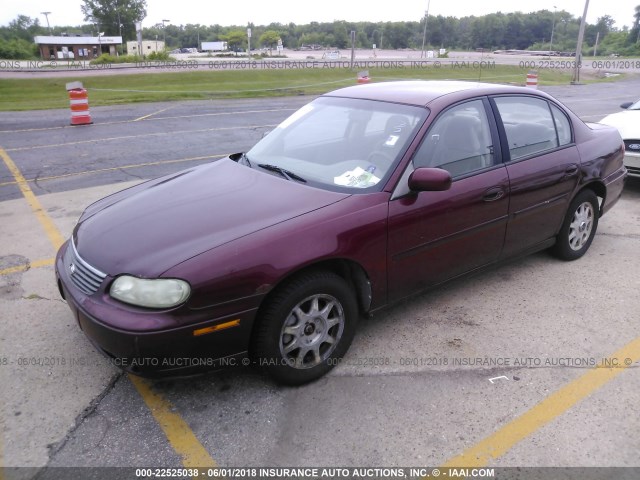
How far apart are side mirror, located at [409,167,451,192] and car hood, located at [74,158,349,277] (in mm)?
432

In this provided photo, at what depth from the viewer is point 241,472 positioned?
2.42 meters

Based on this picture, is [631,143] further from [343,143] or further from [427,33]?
[427,33]

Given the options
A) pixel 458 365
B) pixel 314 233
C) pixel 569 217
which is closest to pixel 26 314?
pixel 314 233

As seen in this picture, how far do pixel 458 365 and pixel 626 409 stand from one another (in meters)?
0.93

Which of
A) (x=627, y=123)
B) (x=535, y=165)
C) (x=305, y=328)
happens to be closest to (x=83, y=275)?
(x=305, y=328)

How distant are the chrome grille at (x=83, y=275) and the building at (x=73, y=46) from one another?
86.1 metres

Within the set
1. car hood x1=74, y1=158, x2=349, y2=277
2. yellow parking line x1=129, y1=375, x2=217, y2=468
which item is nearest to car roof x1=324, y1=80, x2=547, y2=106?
car hood x1=74, y1=158, x2=349, y2=277

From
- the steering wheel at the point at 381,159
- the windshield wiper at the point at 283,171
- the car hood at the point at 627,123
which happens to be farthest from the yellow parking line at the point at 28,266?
the car hood at the point at 627,123

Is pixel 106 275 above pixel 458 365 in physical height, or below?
above

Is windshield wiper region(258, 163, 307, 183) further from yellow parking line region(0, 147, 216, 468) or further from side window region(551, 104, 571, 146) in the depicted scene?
side window region(551, 104, 571, 146)

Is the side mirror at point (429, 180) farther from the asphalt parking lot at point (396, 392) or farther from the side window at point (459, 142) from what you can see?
the asphalt parking lot at point (396, 392)

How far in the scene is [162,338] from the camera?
251 cm

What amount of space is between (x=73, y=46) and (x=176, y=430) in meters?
95.2

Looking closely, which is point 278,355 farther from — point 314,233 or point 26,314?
point 26,314
